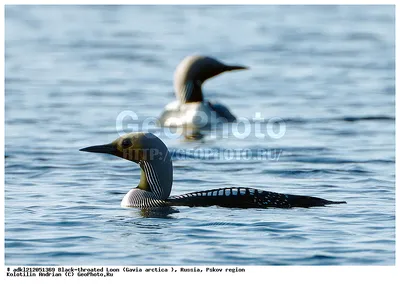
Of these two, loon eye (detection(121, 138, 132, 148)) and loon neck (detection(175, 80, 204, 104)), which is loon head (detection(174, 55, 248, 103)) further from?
loon eye (detection(121, 138, 132, 148))

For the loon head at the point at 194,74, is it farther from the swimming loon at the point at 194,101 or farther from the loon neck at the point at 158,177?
the loon neck at the point at 158,177

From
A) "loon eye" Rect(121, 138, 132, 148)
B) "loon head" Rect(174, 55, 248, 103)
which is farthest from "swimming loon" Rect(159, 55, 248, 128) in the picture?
"loon eye" Rect(121, 138, 132, 148)

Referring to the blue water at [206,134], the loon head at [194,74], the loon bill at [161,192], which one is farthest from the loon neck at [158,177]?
the loon head at [194,74]

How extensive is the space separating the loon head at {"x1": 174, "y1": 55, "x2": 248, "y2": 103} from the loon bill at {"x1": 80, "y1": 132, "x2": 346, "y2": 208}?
535 centimetres

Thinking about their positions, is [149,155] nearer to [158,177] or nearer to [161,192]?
[158,177]

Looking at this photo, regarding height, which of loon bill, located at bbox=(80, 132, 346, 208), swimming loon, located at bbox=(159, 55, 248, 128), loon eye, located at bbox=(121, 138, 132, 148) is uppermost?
swimming loon, located at bbox=(159, 55, 248, 128)

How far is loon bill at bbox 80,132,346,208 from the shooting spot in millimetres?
8555

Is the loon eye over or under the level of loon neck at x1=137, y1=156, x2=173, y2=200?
over

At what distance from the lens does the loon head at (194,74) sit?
13930mm

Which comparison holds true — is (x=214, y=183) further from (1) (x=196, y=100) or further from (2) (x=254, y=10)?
(2) (x=254, y=10)

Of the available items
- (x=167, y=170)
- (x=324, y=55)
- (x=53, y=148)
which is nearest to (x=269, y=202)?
(x=167, y=170)

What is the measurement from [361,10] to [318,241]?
18.0 meters

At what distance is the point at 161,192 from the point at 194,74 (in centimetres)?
549

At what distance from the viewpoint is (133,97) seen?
15422 millimetres
